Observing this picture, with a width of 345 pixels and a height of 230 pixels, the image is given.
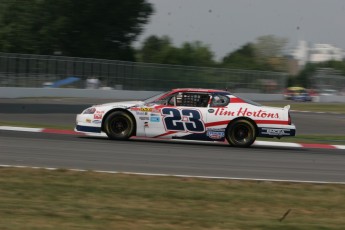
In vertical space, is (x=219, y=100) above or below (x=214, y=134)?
above

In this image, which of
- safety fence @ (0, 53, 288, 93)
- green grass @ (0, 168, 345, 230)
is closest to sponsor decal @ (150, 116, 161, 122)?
green grass @ (0, 168, 345, 230)

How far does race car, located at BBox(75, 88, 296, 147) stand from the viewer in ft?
47.6

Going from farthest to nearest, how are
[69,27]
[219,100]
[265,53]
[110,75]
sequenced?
[265,53]
[69,27]
[110,75]
[219,100]

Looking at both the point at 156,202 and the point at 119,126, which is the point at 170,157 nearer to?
the point at 119,126

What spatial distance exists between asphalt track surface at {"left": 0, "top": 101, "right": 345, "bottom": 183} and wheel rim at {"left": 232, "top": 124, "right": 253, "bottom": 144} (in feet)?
0.98

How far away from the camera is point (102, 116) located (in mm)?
14484

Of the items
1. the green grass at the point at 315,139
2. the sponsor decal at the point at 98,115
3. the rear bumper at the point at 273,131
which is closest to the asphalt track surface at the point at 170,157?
the rear bumper at the point at 273,131

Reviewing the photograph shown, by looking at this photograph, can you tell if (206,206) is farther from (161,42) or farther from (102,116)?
(161,42)

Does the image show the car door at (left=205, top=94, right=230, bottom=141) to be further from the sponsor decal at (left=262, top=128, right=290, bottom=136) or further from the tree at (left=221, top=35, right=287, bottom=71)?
the tree at (left=221, top=35, right=287, bottom=71)

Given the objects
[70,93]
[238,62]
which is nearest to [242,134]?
[70,93]

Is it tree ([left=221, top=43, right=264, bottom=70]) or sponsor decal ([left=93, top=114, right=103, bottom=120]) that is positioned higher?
tree ([left=221, top=43, right=264, bottom=70])

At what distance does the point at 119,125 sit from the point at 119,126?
22 millimetres

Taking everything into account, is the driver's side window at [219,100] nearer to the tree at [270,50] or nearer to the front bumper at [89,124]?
the front bumper at [89,124]

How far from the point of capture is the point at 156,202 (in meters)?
7.64
